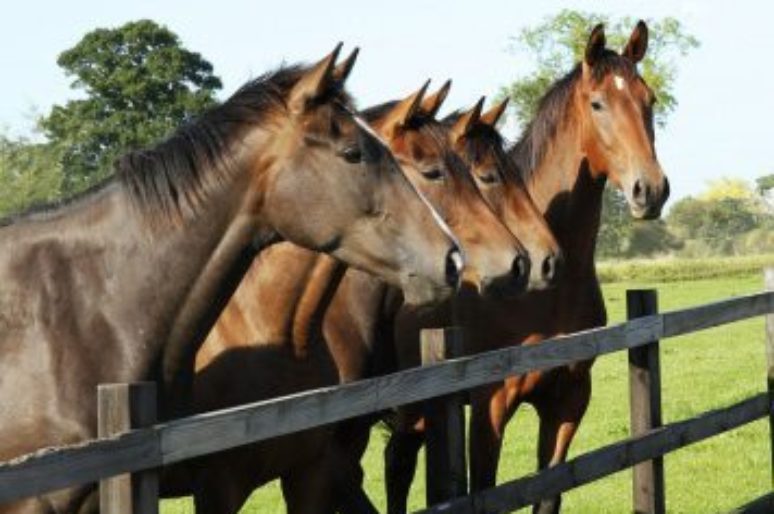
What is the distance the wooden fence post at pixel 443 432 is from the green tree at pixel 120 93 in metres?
43.2

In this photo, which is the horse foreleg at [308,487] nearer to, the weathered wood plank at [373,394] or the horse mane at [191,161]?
the weathered wood plank at [373,394]

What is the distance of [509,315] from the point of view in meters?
6.65

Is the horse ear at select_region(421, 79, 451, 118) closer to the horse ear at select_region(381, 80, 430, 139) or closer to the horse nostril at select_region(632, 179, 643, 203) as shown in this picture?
the horse ear at select_region(381, 80, 430, 139)

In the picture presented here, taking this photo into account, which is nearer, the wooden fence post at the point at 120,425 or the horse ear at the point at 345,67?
the wooden fence post at the point at 120,425

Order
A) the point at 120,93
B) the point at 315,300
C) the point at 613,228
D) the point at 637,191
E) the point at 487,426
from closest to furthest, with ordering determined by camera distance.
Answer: the point at 315,300 < the point at 487,426 < the point at 637,191 < the point at 120,93 < the point at 613,228

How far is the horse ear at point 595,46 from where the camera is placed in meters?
6.96

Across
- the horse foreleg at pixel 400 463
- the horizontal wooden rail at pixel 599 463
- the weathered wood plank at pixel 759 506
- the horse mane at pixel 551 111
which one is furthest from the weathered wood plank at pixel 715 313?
the horse foreleg at pixel 400 463

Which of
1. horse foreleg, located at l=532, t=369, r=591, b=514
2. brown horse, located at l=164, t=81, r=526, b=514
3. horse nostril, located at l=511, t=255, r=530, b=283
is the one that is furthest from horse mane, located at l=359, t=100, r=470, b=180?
horse foreleg, located at l=532, t=369, r=591, b=514

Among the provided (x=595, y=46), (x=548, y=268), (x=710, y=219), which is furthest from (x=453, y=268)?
(x=710, y=219)

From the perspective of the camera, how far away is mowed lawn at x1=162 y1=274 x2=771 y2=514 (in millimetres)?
8312

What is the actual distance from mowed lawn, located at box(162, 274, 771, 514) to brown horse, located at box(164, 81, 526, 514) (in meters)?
1.54

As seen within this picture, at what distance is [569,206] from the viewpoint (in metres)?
6.93

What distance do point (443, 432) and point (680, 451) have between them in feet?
19.7

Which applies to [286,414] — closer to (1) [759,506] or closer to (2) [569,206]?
(2) [569,206]
